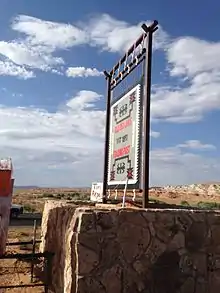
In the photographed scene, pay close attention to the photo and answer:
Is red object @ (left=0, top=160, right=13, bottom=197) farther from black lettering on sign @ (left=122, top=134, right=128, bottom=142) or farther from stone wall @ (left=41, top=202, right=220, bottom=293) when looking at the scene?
black lettering on sign @ (left=122, top=134, right=128, bottom=142)

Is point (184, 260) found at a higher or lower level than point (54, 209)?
lower

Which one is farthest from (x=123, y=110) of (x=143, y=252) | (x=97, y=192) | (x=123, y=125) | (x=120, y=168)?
(x=143, y=252)

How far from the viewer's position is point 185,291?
725 cm

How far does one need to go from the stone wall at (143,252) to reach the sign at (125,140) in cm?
172

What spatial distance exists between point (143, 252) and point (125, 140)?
129 inches

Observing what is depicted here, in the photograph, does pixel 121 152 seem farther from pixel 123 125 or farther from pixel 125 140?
pixel 123 125

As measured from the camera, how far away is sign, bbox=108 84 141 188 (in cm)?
906

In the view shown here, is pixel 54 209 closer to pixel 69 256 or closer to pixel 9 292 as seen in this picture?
pixel 9 292

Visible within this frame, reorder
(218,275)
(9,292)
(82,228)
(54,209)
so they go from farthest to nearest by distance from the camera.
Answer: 1. (54,209)
2. (9,292)
3. (218,275)
4. (82,228)

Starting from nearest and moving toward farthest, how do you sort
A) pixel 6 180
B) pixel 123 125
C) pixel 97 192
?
pixel 6 180 < pixel 123 125 < pixel 97 192

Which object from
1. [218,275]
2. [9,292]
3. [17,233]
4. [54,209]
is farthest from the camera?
[17,233]

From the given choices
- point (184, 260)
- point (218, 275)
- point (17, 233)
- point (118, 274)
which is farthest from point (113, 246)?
point (17, 233)

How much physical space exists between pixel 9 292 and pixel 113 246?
10.2ft

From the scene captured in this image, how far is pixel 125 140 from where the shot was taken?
32.3 ft
